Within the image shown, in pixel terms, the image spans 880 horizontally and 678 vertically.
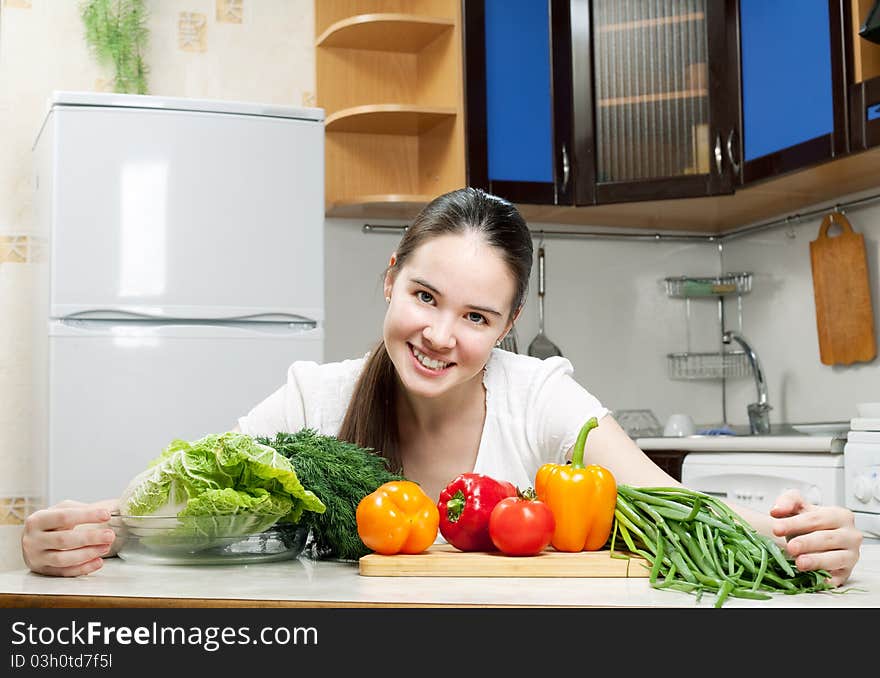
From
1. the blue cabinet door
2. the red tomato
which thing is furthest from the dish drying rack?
the red tomato

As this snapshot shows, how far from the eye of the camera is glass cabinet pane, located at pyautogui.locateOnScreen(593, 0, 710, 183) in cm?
335

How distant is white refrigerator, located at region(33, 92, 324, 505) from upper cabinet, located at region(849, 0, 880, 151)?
4.83ft

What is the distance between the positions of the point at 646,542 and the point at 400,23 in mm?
2613

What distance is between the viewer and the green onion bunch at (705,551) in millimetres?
1011

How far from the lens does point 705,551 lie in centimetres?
105

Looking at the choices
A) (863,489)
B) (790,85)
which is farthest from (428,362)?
(790,85)

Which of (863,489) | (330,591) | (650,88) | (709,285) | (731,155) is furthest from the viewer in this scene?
(709,285)

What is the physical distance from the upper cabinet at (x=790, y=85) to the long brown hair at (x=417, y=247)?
57.5 inches

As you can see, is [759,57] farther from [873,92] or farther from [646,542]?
[646,542]

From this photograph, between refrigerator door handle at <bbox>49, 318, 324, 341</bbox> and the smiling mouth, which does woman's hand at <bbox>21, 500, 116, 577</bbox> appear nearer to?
the smiling mouth

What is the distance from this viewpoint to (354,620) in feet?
2.51

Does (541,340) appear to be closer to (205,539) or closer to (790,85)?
(790,85)

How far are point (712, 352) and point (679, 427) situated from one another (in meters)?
0.60

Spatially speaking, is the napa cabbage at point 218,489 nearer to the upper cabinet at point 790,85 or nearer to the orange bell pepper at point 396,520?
the orange bell pepper at point 396,520
